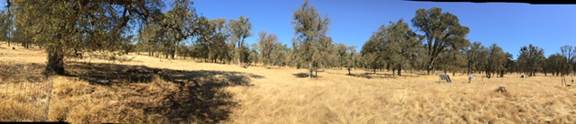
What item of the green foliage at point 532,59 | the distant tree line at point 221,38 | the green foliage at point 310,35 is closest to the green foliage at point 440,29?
the distant tree line at point 221,38

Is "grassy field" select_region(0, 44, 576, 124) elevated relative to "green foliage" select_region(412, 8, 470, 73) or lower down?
lower down

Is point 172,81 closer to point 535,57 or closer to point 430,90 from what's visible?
point 430,90

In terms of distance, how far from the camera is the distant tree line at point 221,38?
1499 cm

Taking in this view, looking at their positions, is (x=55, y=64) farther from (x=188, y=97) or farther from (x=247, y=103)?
(x=247, y=103)

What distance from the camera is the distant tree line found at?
15.0 m

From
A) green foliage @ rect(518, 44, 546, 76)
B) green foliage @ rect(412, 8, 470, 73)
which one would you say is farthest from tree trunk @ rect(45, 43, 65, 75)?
green foliage @ rect(518, 44, 546, 76)

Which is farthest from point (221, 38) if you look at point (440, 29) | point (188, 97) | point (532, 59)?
point (532, 59)

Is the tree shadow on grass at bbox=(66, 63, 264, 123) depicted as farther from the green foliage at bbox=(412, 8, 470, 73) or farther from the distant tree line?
the green foliage at bbox=(412, 8, 470, 73)

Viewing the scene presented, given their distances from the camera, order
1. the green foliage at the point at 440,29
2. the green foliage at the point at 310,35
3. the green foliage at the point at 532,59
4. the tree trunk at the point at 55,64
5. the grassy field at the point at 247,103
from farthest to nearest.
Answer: the green foliage at the point at 532,59 → the green foliage at the point at 440,29 → the green foliage at the point at 310,35 → the tree trunk at the point at 55,64 → the grassy field at the point at 247,103

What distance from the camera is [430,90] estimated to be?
18391mm

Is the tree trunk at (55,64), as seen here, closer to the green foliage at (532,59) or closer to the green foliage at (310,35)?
the green foliage at (310,35)

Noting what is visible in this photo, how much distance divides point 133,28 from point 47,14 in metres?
4.62

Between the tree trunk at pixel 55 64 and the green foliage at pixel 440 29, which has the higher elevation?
the green foliage at pixel 440 29

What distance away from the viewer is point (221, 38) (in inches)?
872
